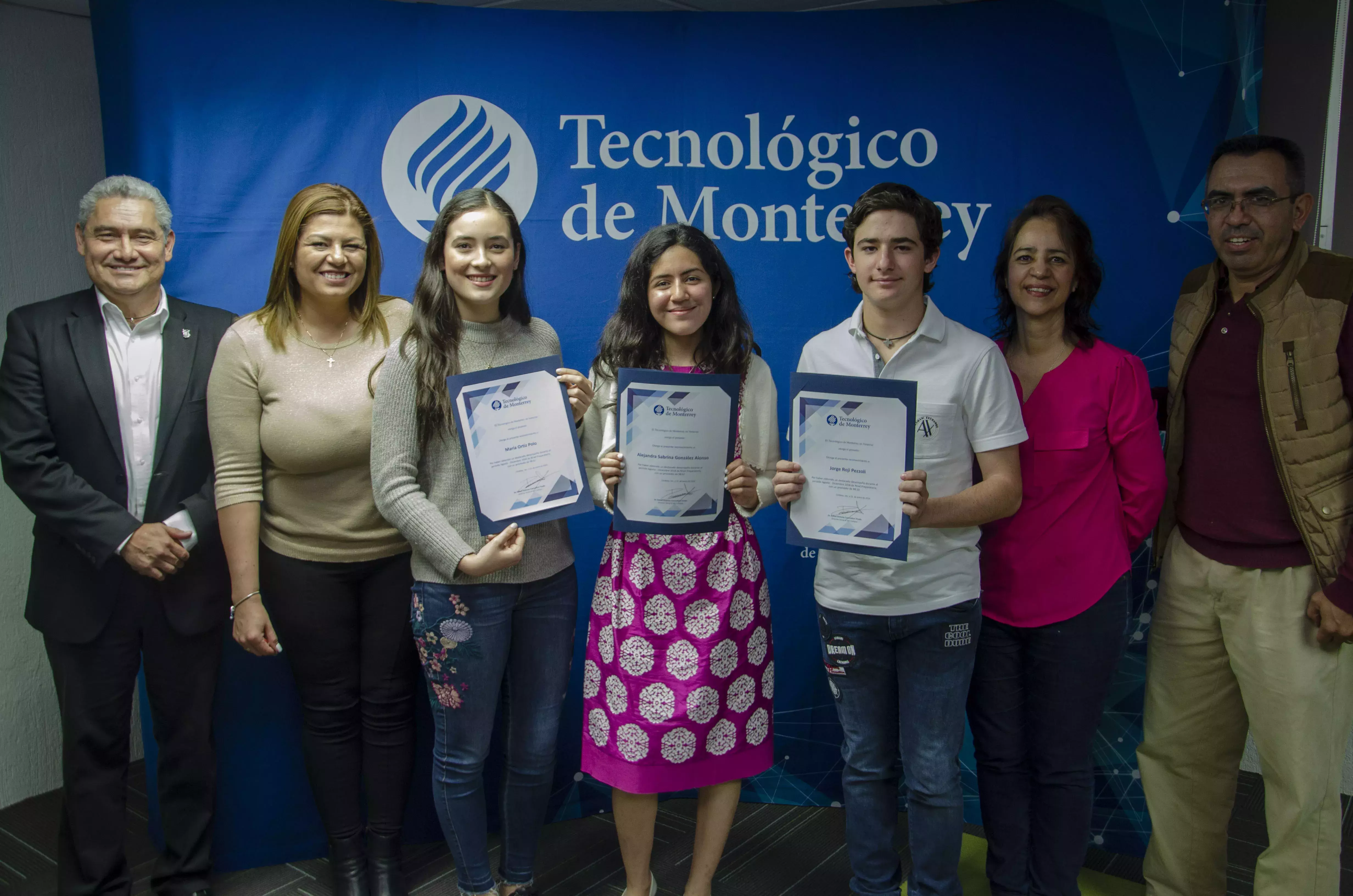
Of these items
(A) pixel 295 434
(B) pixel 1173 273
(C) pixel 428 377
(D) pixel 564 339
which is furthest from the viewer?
(D) pixel 564 339

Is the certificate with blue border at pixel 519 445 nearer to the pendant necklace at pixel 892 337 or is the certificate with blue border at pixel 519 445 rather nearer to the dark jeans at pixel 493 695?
the dark jeans at pixel 493 695

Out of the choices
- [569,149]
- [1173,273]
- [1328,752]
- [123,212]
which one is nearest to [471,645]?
[123,212]

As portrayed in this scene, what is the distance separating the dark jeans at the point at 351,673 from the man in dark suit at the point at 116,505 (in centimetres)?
24

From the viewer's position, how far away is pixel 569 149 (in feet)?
10.0

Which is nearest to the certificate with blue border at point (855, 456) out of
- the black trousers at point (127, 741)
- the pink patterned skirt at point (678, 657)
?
the pink patterned skirt at point (678, 657)

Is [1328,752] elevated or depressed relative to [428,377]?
depressed

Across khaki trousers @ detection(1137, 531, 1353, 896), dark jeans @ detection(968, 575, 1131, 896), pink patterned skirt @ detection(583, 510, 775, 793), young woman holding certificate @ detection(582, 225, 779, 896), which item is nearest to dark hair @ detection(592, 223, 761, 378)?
young woman holding certificate @ detection(582, 225, 779, 896)

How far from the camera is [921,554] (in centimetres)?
220

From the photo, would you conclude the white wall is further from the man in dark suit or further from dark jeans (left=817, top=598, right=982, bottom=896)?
dark jeans (left=817, top=598, right=982, bottom=896)

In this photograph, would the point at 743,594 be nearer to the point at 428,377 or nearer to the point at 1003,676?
the point at 1003,676

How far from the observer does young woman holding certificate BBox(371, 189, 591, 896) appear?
2.26m

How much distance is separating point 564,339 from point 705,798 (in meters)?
1.53

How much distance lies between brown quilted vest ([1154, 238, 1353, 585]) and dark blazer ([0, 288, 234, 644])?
2.76 m

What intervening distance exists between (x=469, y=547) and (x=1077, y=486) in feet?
5.02
